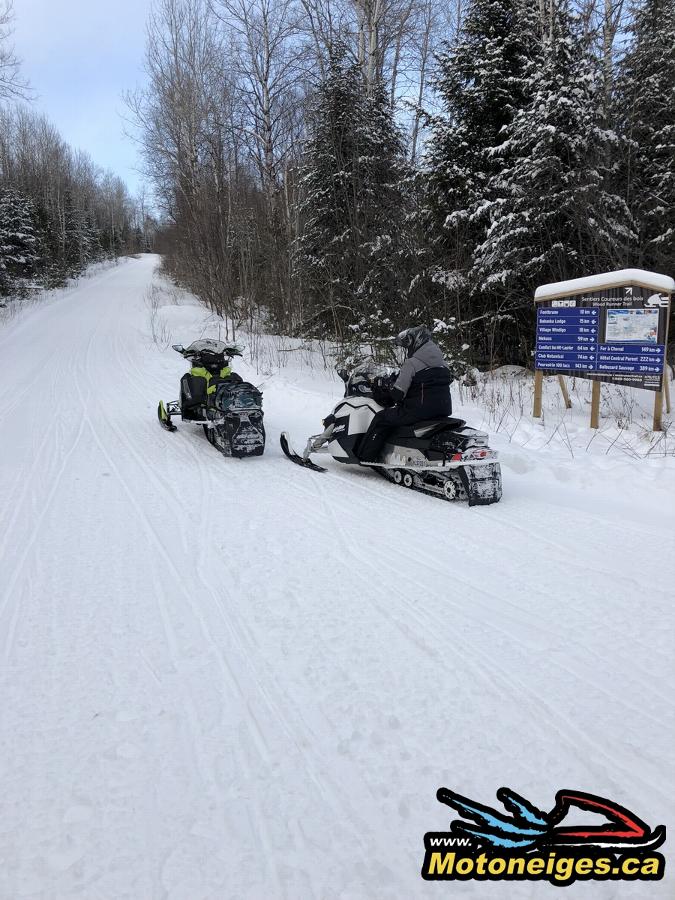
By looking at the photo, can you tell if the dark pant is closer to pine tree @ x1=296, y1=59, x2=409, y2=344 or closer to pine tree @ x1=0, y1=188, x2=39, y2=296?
pine tree @ x1=296, y1=59, x2=409, y2=344

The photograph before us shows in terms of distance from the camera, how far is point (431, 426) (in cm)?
573

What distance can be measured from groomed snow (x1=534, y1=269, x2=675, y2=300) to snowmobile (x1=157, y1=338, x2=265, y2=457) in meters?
4.18

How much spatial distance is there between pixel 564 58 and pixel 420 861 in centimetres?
1325

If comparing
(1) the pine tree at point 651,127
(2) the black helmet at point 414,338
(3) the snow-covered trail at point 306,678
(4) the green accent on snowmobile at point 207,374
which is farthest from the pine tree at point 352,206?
(3) the snow-covered trail at point 306,678

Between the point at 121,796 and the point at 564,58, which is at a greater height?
the point at 564,58

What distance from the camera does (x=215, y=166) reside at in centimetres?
1912

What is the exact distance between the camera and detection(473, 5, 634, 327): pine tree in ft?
34.1

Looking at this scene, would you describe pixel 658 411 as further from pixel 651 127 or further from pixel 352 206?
pixel 352 206

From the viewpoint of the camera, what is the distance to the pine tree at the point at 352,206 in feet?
46.3

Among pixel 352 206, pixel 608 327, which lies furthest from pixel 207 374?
pixel 352 206

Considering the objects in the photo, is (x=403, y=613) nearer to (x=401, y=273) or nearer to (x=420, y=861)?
(x=420, y=861)

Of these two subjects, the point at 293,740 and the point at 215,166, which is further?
the point at 215,166

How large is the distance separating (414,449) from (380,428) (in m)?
0.49

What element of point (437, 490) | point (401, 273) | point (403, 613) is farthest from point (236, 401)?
point (401, 273)
